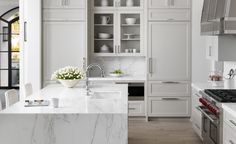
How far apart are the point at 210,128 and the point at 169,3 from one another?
320 centimetres

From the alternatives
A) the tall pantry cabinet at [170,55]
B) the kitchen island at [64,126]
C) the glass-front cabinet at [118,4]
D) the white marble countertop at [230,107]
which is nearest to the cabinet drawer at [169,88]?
the tall pantry cabinet at [170,55]

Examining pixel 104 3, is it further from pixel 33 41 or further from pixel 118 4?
pixel 33 41

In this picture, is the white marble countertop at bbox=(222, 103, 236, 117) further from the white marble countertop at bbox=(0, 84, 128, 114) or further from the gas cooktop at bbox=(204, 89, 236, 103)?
the white marble countertop at bbox=(0, 84, 128, 114)

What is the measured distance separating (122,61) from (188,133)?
2.16 metres

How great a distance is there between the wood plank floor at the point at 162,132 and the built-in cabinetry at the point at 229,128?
199 cm

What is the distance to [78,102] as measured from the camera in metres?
4.19

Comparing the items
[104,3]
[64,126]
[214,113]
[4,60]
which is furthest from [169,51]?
[4,60]

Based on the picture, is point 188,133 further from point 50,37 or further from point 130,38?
point 50,37

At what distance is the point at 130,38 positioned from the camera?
776 centimetres

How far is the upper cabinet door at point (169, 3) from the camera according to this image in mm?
7434

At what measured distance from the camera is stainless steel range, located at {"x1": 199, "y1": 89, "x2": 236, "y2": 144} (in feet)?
14.0

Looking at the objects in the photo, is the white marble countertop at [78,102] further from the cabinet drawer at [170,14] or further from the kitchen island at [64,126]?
the cabinet drawer at [170,14]

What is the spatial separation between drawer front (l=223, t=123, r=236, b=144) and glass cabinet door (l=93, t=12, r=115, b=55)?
396cm

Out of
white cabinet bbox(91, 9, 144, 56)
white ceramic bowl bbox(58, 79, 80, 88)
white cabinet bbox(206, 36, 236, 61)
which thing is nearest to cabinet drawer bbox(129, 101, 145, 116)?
white cabinet bbox(91, 9, 144, 56)
